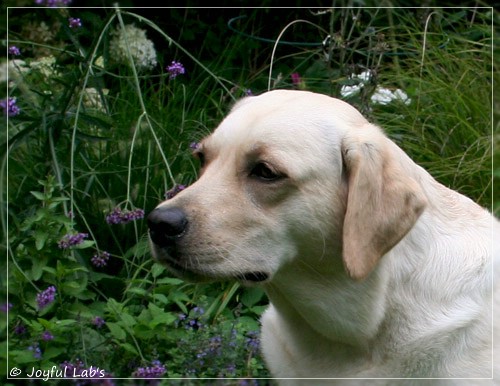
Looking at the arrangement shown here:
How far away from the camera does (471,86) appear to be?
5.42m

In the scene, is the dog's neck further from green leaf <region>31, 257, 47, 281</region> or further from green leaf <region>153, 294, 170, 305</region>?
green leaf <region>31, 257, 47, 281</region>

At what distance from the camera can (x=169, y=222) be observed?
2873mm

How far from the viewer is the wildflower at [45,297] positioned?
11.8 feet

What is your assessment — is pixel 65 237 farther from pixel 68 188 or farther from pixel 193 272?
pixel 193 272

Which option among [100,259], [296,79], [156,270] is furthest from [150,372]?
[296,79]

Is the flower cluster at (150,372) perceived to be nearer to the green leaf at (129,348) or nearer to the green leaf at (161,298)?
the green leaf at (129,348)

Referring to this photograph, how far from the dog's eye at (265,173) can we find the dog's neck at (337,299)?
0.31 metres

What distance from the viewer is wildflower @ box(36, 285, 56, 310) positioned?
3.59 m

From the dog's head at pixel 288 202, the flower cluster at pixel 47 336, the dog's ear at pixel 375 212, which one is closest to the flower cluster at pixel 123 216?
the flower cluster at pixel 47 336

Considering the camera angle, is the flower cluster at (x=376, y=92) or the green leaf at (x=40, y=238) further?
the flower cluster at (x=376, y=92)

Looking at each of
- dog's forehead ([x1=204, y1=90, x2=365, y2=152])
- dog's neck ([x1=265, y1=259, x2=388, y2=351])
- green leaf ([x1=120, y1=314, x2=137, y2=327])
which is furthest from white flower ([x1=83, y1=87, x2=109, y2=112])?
dog's neck ([x1=265, y1=259, x2=388, y2=351])

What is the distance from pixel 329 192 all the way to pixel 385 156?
0.20 metres

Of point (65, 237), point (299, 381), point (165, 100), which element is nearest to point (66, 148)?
point (65, 237)

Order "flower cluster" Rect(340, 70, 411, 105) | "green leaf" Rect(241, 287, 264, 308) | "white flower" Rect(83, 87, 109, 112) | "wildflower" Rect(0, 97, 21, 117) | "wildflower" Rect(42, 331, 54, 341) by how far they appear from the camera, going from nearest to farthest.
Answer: "wildflower" Rect(42, 331, 54, 341)
"wildflower" Rect(0, 97, 21, 117)
"green leaf" Rect(241, 287, 264, 308)
"flower cluster" Rect(340, 70, 411, 105)
"white flower" Rect(83, 87, 109, 112)
